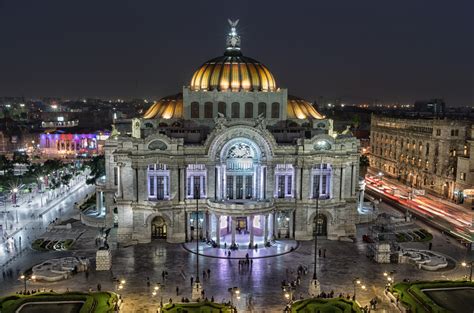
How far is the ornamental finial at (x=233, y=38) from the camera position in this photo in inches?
3447

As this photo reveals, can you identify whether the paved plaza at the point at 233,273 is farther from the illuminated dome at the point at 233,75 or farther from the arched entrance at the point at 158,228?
the illuminated dome at the point at 233,75

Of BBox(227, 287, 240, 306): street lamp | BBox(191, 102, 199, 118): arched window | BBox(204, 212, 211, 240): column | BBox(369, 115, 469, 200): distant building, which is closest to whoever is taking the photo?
BBox(227, 287, 240, 306): street lamp

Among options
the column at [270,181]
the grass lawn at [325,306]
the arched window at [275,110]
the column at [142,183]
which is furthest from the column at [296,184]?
the grass lawn at [325,306]

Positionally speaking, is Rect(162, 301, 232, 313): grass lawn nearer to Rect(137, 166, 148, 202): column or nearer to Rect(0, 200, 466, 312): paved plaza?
Rect(0, 200, 466, 312): paved plaza

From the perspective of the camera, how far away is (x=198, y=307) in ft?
162

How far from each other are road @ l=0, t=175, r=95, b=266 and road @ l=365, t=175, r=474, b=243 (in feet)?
215

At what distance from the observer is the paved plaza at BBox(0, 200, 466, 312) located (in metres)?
55.1

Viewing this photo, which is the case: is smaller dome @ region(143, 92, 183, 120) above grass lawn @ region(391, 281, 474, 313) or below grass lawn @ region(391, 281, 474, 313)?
above

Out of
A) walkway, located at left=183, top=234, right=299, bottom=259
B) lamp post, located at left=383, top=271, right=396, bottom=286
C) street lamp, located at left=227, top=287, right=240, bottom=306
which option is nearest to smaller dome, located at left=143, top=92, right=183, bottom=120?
walkway, located at left=183, top=234, right=299, bottom=259

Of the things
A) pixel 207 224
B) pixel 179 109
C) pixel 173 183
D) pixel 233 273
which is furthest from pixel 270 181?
pixel 179 109

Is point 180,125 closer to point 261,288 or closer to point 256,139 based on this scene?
point 256,139

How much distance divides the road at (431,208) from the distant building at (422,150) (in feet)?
14.4

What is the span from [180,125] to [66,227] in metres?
25.1

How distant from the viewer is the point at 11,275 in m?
60.5
